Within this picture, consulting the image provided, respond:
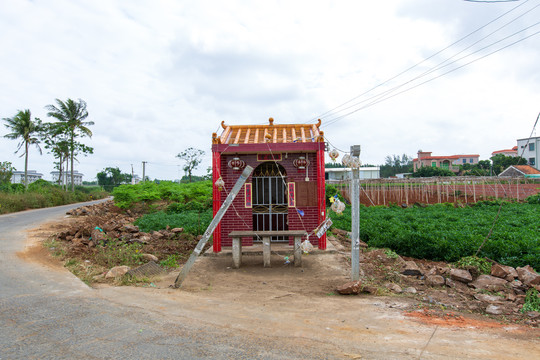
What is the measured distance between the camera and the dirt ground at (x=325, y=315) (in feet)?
12.2

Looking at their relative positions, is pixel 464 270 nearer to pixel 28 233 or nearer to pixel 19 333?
pixel 19 333

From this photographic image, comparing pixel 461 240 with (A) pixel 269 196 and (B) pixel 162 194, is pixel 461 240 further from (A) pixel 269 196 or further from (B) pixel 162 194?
(B) pixel 162 194

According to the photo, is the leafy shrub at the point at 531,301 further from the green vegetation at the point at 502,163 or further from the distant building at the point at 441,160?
the distant building at the point at 441,160

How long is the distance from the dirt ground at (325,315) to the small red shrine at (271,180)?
6.17 feet

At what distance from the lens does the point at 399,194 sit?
24281 mm

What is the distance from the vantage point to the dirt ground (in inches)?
147

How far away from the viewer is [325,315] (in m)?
4.80

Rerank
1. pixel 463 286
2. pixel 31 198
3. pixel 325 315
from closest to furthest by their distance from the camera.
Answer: pixel 325 315 < pixel 463 286 < pixel 31 198

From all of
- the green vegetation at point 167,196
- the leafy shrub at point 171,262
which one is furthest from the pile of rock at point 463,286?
the green vegetation at point 167,196

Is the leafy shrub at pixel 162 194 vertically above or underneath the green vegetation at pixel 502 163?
underneath

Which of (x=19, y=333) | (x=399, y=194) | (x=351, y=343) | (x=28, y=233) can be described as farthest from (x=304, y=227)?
(x=399, y=194)

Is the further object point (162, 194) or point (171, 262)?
point (162, 194)

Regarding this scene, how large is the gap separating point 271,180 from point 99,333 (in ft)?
21.0

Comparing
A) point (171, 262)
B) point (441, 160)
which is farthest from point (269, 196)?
point (441, 160)
